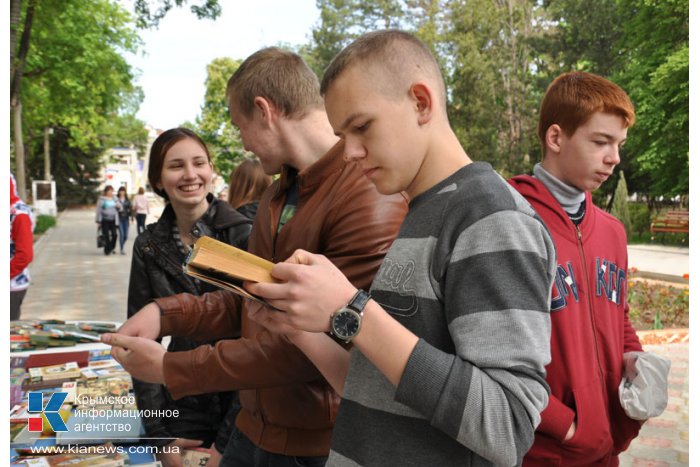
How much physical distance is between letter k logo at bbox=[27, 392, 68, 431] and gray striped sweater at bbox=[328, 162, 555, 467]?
219 centimetres

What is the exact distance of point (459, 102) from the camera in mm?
37906

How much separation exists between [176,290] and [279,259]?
1.12 meters

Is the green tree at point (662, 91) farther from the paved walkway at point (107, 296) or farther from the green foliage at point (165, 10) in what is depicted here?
the green foliage at point (165, 10)

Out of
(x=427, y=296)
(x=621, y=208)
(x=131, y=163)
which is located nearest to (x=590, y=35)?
(x=621, y=208)

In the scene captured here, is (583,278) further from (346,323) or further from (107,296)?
(107,296)

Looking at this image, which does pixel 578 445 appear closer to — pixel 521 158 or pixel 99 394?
pixel 99 394

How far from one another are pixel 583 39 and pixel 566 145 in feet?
114

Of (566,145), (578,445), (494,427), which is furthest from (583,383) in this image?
(494,427)

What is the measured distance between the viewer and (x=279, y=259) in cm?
193

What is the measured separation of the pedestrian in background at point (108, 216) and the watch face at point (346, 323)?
16.2m

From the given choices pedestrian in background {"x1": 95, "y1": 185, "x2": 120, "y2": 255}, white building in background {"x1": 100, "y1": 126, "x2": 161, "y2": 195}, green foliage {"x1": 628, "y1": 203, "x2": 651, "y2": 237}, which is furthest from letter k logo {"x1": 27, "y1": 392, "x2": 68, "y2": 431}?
white building in background {"x1": 100, "y1": 126, "x2": 161, "y2": 195}

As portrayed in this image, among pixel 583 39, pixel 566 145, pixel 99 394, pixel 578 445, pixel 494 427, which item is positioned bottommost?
pixel 99 394

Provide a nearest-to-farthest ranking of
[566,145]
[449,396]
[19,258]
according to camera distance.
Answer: [449,396] < [566,145] < [19,258]

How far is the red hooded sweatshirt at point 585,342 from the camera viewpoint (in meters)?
1.79
